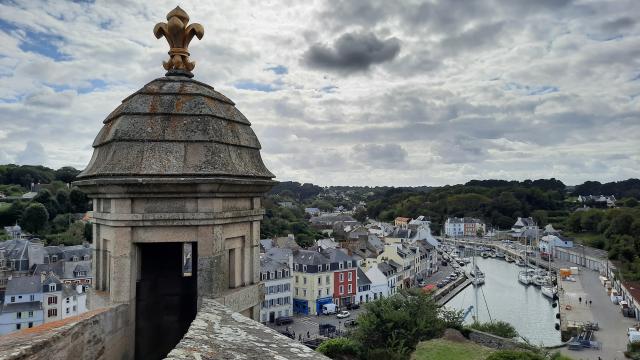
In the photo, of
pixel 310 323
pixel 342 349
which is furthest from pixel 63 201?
pixel 342 349

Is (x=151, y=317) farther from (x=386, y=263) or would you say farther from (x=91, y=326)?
(x=386, y=263)

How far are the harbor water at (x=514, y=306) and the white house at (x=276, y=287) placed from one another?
58.6 feet

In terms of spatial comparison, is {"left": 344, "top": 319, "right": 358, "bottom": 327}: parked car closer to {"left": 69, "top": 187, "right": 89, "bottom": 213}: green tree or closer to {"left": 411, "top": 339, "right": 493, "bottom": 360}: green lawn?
{"left": 411, "top": 339, "right": 493, "bottom": 360}: green lawn

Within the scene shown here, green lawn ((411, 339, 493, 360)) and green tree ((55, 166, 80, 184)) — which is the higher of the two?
green tree ((55, 166, 80, 184))

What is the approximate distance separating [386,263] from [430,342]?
29982 millimetres

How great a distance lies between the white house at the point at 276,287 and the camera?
47438 mm

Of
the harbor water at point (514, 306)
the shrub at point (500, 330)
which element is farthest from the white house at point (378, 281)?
the shrub at point (500, 330)

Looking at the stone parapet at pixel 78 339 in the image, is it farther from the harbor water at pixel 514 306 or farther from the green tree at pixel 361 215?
the green tree at pixel 361 215

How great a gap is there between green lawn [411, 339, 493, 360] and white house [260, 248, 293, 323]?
2035 centimetres

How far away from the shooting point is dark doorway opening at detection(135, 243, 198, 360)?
6.57m

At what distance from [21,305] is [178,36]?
1737 inches

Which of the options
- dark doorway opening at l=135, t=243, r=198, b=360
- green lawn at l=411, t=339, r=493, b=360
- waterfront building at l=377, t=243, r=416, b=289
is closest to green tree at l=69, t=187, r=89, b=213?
waterfront building at l=377, t=243, r=416, b=289

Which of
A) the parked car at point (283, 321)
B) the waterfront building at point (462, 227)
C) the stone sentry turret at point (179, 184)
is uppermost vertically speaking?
the stone sentry turret at point (179, 184)

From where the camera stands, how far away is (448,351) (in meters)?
29.6
